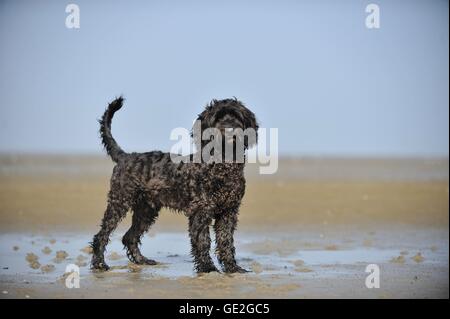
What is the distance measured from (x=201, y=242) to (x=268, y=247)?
334 centimetres

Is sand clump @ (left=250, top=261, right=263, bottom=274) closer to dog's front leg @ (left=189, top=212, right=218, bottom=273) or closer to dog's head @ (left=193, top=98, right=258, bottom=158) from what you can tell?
dog's front leg @ (left=189, top=212, right=218, bottom=273)

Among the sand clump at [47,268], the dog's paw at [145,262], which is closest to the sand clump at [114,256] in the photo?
the dog's paw at [145,262]

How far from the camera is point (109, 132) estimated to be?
11.3 meters

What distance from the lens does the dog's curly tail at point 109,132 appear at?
1126 centimetres

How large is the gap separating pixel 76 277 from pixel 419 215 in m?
10.8

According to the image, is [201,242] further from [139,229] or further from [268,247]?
[268,247]

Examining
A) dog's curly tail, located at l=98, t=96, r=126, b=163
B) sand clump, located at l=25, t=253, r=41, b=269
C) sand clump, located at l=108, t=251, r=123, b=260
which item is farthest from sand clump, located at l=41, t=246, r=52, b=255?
dog's curly tail, located at l=98, t=96, r=126, b=163

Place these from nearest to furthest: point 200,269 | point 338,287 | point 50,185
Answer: point 338,287
point 200,269
point 50,185
